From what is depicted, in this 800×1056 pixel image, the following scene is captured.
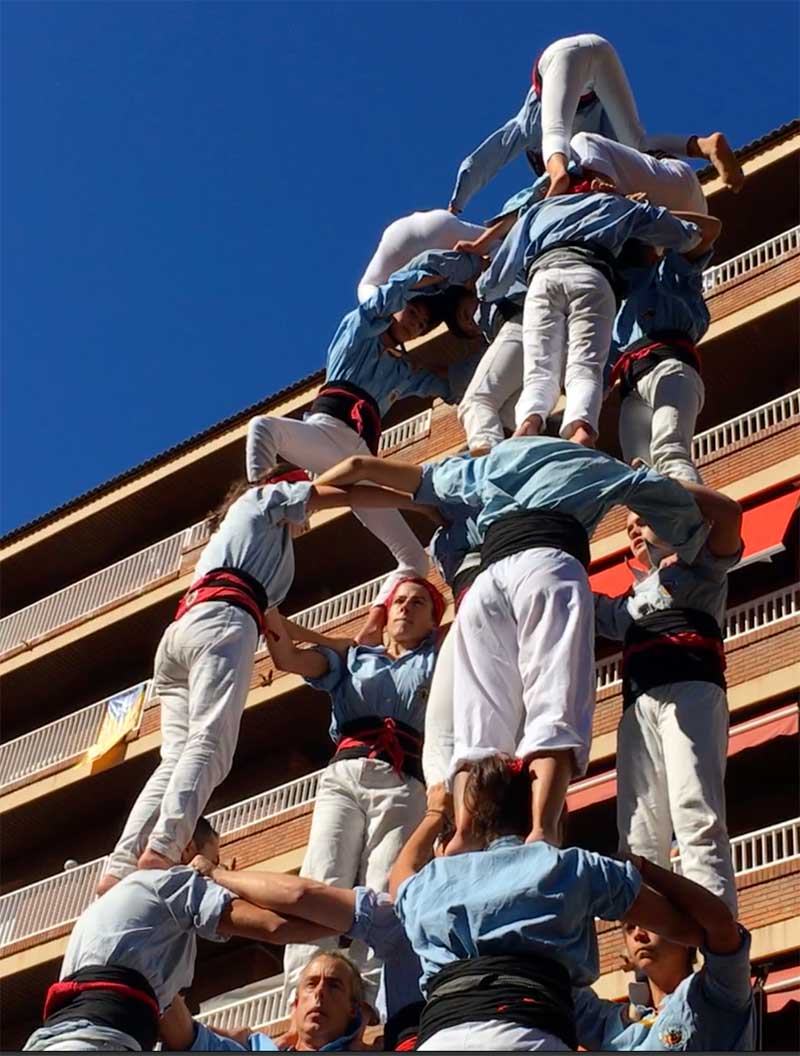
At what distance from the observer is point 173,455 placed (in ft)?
96.2

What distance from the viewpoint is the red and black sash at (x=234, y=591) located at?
9445 mm

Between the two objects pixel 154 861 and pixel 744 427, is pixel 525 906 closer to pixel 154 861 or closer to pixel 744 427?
pixel 154 861

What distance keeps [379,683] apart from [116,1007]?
2765mm

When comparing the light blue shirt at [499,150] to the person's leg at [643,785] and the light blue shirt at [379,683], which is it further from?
the person's leg at [643,785]

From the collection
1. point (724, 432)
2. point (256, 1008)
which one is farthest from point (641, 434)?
point (724, 432)

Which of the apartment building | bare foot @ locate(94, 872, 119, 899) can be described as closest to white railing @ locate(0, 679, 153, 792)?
the apartment building

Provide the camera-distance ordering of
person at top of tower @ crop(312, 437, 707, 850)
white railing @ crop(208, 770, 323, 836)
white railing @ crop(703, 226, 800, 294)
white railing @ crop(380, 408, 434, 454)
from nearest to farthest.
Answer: person at top of tower @ crop(312, 437, 707, 850)
white railing @ crop(208, 770, 323, 836)
white railing @ crop(703, 226, 800, 294)
white railing @ crop(380, 408, 434, 454)

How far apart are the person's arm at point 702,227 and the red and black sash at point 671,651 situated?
9.24 ft

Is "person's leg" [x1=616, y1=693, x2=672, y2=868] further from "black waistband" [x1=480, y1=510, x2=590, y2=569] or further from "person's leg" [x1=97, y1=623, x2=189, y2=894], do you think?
"person's leg" [x1=97, y1=623, x2=189, y2=894]

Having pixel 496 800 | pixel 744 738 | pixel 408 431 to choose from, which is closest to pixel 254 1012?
pixel 744 738

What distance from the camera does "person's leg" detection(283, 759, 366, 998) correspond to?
9.47m

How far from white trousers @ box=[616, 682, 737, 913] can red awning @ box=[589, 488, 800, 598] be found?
9942mm

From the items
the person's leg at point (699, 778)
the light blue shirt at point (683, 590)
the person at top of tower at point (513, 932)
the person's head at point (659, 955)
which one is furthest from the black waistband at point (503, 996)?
the light blue shirt at point (683, 590)

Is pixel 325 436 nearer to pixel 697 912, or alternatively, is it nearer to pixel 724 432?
pixel 697 912
